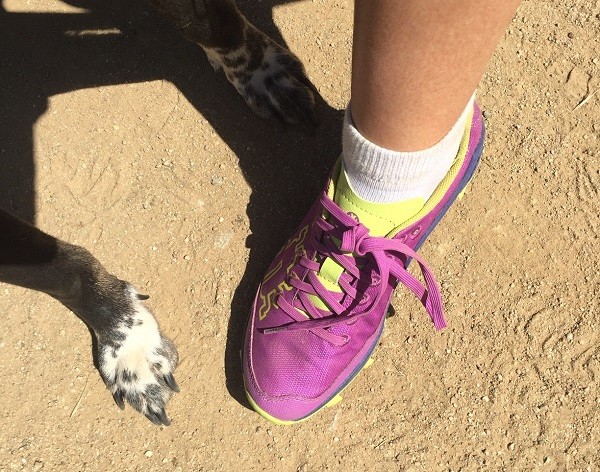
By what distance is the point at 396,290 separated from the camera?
2.50m

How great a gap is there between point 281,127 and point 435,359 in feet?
3.71

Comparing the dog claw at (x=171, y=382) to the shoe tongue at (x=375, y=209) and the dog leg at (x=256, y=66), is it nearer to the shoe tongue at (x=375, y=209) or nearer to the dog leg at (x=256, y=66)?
the shoe tongue at (x=375, y=209)

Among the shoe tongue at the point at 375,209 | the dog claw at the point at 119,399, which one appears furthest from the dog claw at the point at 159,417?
the shoe tongue at the point at 375,209

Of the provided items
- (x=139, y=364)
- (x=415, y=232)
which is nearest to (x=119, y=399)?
(x=139, y=364)

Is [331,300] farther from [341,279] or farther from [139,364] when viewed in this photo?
[139,364]

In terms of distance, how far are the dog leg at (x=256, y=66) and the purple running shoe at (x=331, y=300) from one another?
57 centimetres

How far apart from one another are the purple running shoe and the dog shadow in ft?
0.84

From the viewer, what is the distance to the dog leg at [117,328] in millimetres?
2355

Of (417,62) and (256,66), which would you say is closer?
(417,62)

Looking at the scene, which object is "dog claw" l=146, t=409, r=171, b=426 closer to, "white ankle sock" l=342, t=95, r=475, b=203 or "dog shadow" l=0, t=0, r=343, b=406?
"dog shadow" l=0, t=0, r=343, b=406

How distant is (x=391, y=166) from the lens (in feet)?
5.91

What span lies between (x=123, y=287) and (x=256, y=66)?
1069mm

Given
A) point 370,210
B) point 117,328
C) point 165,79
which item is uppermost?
Result: point 370,210

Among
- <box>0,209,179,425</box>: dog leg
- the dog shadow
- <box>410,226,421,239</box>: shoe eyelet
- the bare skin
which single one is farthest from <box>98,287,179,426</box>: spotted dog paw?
the bare skin
